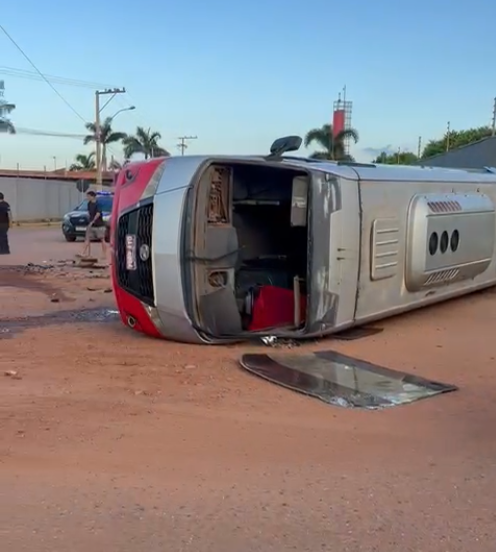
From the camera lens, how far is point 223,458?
4164mm

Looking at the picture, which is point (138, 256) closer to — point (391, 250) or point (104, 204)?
point (391, 250)

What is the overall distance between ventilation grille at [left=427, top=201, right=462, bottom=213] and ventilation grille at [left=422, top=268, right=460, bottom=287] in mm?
713

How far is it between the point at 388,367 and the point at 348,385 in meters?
0.80

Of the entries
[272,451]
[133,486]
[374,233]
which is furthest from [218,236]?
[133,486]

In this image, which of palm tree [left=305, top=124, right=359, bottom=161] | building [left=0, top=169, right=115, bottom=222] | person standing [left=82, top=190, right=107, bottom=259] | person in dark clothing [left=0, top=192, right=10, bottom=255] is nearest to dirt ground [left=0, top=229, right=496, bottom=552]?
person in dark clothing [left=0, top=192, right=10, bottom=255]

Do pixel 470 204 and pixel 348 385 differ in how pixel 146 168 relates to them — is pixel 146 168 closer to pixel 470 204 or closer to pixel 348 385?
pixel 348 385

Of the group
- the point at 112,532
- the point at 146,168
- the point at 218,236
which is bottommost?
the point at 112,532

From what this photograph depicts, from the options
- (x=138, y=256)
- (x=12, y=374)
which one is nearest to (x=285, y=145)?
(x=138, y=256)

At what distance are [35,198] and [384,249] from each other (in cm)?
3481

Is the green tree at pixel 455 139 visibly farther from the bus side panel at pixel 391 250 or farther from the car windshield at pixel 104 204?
the bus side panel at pixel 391 250

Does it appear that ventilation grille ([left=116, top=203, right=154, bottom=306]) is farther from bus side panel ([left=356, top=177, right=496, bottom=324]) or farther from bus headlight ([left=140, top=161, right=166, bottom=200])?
bus side panel ([left=356, top=177, right=496, bottom=324])

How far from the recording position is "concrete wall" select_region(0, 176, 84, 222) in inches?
1439

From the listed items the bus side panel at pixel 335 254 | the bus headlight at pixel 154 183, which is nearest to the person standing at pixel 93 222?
the bus headlight at pixel 154 183

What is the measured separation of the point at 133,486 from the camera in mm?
3756
